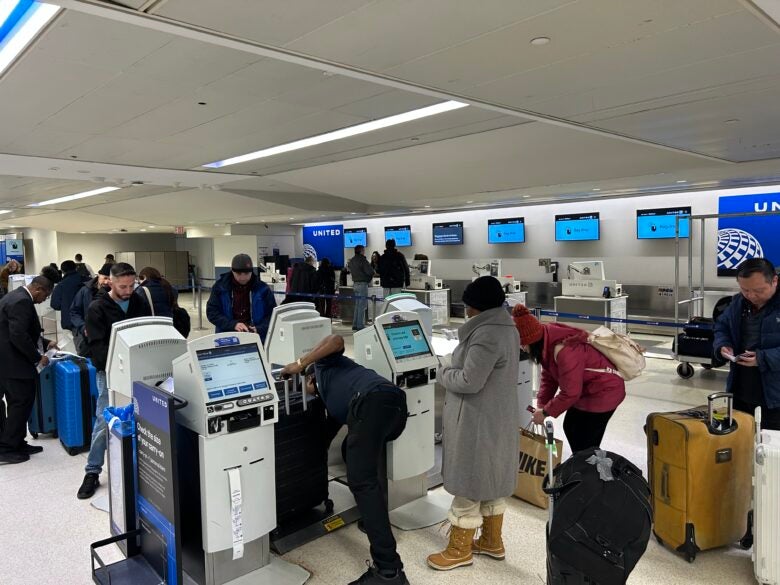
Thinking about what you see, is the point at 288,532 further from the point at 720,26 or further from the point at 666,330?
the point at 666,330

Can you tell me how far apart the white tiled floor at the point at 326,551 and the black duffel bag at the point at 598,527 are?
1.08 meters

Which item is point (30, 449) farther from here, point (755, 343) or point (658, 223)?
point (658, 223)

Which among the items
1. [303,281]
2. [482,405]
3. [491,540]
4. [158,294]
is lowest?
[491,540]

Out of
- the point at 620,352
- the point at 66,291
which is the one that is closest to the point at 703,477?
the point at 620,352

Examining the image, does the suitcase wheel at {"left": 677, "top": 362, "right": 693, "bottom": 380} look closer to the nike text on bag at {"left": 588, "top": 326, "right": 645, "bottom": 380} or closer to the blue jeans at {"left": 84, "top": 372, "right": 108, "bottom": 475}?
the nike text on bag at {"left": 588, "top": 326, "right": 645, "bottom": 380}

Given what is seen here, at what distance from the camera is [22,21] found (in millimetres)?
2701

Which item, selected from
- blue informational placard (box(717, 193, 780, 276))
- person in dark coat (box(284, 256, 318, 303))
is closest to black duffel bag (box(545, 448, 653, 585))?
blue informational placard (box(717, 193, 780, 276))

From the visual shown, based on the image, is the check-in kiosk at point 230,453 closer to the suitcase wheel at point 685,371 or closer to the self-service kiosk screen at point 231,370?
the self-service kiosk screen at point 231,370

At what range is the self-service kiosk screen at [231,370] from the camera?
9.02 feet

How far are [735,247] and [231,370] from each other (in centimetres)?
999

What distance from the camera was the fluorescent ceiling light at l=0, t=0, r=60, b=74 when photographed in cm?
254

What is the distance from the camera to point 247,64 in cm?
318

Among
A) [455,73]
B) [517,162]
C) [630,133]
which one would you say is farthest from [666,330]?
[455,73]

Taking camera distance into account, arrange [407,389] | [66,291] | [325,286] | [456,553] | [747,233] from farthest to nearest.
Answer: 1. [325,286]
2. [747,233]
3. [66,291]
4. [407,389]
5. [456,553]
